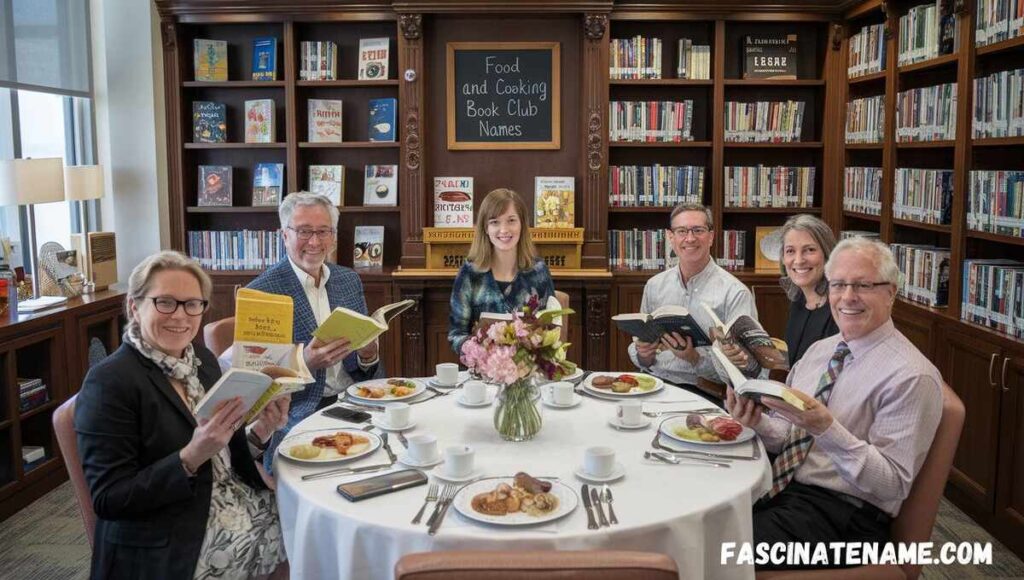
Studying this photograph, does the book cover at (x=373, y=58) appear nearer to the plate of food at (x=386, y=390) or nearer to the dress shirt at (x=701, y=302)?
the dress shirt at (x=701, y=302)

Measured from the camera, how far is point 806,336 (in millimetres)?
3311

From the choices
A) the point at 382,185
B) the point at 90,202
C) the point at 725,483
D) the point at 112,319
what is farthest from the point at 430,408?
the point at 90,202

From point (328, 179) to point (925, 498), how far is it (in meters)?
4.26

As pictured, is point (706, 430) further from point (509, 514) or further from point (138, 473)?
point (138, 473)

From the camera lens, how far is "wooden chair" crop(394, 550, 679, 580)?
1.45 meters

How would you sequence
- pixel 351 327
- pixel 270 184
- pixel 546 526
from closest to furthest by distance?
1. pixel 546 526
2. pixel 351 327
3. pixel 270 184

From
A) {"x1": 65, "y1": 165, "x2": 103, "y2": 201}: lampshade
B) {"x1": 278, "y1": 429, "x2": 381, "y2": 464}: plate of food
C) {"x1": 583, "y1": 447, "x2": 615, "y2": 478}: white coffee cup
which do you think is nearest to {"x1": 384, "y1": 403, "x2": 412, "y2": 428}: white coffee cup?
{"x1": 278, "y1": 429, "x2": 381, "y2": 464}: plate of food

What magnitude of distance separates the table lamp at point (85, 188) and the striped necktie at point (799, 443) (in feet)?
12.4

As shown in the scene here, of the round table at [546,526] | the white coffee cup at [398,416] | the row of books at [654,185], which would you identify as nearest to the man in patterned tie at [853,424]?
the round table at [546,526]

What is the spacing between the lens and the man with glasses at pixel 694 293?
3.54m

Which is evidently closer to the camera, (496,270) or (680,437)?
(680,437)

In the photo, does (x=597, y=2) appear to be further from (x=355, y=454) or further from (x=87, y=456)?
(x=87, y=456)

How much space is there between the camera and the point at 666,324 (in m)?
3.05

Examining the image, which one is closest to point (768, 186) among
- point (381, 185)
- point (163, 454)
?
point (381, 185)
